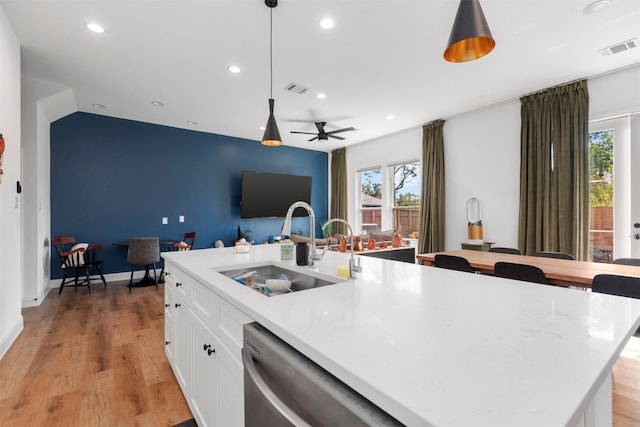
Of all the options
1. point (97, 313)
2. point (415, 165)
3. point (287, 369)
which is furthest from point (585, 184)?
point (97, 313)

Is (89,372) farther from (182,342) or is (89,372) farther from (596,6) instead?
(596,6)

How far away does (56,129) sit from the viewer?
4664mm

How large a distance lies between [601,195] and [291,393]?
4548 mm

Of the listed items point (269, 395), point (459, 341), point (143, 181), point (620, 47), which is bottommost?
point (269, 395)

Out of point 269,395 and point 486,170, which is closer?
point 269,395

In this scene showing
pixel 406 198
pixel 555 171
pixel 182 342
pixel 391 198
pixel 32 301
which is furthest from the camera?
pixel 391 198

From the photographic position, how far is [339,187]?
743 cm

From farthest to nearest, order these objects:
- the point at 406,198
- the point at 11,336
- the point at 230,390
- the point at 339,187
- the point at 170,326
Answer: the point at 339,187, the point at 406,198, the point at 11,336, the point at 170,326, the point at 230,390

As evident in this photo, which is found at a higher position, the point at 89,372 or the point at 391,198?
the point at 391,198

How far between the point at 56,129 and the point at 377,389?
6075 millimetres

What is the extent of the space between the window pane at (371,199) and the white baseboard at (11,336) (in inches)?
227

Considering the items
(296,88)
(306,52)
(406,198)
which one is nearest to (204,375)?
(306,52)

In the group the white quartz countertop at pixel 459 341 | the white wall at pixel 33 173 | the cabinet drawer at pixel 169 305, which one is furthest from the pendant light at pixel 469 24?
the white wall at pixel 33 173

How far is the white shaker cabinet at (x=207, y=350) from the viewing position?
1.15 meters
